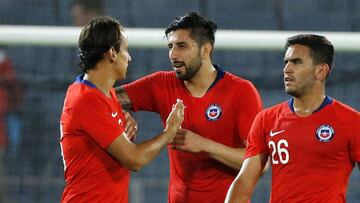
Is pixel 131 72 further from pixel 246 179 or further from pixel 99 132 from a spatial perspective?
pixel 99 132

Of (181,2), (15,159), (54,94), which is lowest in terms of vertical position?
(15,159)

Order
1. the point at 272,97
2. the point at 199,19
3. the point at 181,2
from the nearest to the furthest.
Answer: the point at 199,19
the point at 272,97
the point at 181,2

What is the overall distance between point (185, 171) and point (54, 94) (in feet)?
6.01

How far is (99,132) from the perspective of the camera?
3.94m

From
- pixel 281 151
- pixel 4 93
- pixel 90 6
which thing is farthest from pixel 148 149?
pixel 90 6

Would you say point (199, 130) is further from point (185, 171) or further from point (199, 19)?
point (199, 19)

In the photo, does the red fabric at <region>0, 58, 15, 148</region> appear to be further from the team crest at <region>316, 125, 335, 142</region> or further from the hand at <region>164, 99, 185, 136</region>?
the team crest at <region>316, 125, 335, 142</region>

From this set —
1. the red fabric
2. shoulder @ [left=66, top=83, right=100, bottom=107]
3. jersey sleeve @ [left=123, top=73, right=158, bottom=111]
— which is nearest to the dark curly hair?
jersey sleeve @ [left=123, top=73, right=158, bottom=111]

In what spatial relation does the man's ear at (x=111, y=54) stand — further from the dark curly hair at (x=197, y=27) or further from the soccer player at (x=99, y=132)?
the dark curly hair at (x=197, y=27)

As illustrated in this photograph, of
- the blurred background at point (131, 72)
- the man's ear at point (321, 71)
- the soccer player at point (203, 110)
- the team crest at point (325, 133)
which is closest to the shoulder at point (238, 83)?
the soccer player at point (203, 110)

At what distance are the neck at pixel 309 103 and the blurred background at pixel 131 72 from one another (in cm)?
180

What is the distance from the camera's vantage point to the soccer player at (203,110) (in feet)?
14.8

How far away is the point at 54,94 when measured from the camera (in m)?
6.13

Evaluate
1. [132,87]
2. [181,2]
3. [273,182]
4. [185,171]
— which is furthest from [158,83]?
[181,2]
